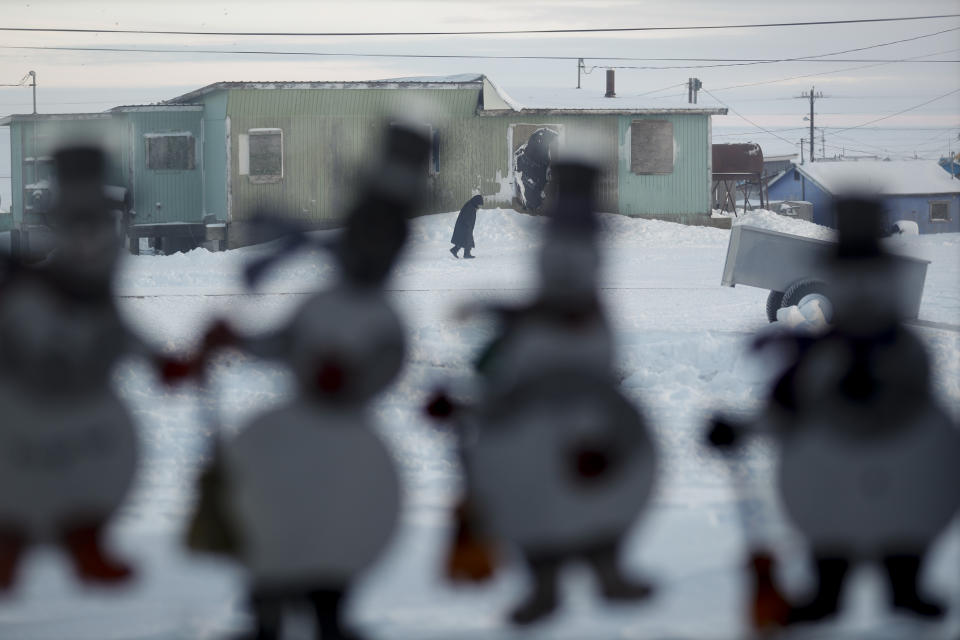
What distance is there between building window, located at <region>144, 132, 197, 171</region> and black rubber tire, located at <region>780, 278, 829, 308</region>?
18838 mm

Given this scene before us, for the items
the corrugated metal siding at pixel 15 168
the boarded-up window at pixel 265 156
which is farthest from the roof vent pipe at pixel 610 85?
the corrugated metal siding at pixel 15 168

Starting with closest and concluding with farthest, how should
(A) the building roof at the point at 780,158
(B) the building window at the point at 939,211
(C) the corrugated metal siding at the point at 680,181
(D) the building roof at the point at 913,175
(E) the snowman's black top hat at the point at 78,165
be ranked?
(E) the snowman's black top hat at the point at 78,165, (C) the corrugated metal siding at the point at 680,181, (D) the building roof at the point at 913,175, (B) the building window at the point at 939,211, (A) the building roof at the point at 780,158

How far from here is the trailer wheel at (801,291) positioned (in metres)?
8.30

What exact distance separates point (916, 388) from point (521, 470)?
0.76 meters

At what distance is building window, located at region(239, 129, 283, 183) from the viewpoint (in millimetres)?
24344

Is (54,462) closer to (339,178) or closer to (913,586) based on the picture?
(339,178)

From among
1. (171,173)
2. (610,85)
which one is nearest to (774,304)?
(171,173)

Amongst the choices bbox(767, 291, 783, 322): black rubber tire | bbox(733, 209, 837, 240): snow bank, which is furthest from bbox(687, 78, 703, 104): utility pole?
bbox(767, 291, 783, 322): black rubber tire

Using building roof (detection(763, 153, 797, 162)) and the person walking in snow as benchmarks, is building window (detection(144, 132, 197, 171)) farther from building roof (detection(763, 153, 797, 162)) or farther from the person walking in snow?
building roof (detection(763, 153, 797, 162))

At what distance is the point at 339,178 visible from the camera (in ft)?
6.58

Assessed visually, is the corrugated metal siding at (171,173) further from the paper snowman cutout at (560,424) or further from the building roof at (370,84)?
the paper snowman cutout at (560,424)

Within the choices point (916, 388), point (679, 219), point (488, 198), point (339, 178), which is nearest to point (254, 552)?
point (339, 178)

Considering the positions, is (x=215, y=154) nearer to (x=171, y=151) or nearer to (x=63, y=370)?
(x=171, y=151)

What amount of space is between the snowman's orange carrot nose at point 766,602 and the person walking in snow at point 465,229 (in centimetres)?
1676
